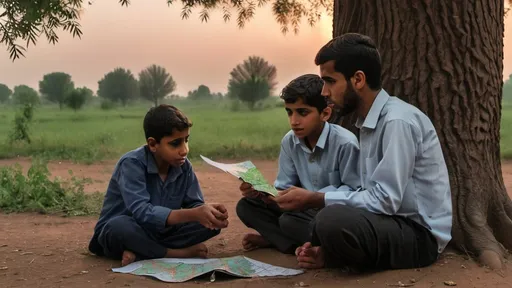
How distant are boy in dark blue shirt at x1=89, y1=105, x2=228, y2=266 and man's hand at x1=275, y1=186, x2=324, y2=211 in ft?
1.24

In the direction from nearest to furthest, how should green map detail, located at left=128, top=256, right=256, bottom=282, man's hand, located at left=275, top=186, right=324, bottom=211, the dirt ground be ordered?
1. the dirt ground
2. man's hand, located at left=275, top=186, right=324, bottom=211
3. green map detail, located at left=128, top=256, right=256, bottom=282

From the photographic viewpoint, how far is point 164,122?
3537 mm

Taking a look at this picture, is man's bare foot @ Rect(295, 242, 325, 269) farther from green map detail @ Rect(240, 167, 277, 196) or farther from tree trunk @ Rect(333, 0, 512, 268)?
tree trunk @ Rect(333, 0, 512, 268)

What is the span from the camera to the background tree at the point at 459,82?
3684 millimetres

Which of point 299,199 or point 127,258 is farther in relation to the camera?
A: point 127,258

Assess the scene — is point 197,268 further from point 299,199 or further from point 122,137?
point 122,137

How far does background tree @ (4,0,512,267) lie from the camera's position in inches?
145

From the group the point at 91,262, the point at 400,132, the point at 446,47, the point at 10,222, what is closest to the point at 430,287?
the point at 400,132

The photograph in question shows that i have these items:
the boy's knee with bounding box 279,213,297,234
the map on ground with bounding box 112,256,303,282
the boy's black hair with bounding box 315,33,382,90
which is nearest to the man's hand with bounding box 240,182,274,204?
the boy's knee with bounding box 279,213,297,234

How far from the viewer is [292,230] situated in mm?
3582

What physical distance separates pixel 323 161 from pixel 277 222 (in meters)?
0.54

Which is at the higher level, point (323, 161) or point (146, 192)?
point (323, 161)

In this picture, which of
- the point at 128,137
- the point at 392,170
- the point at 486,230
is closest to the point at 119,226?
the point at 392,170

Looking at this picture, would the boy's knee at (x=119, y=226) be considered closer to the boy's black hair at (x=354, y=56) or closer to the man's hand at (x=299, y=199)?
the man's hand at (x=299, y=199)
